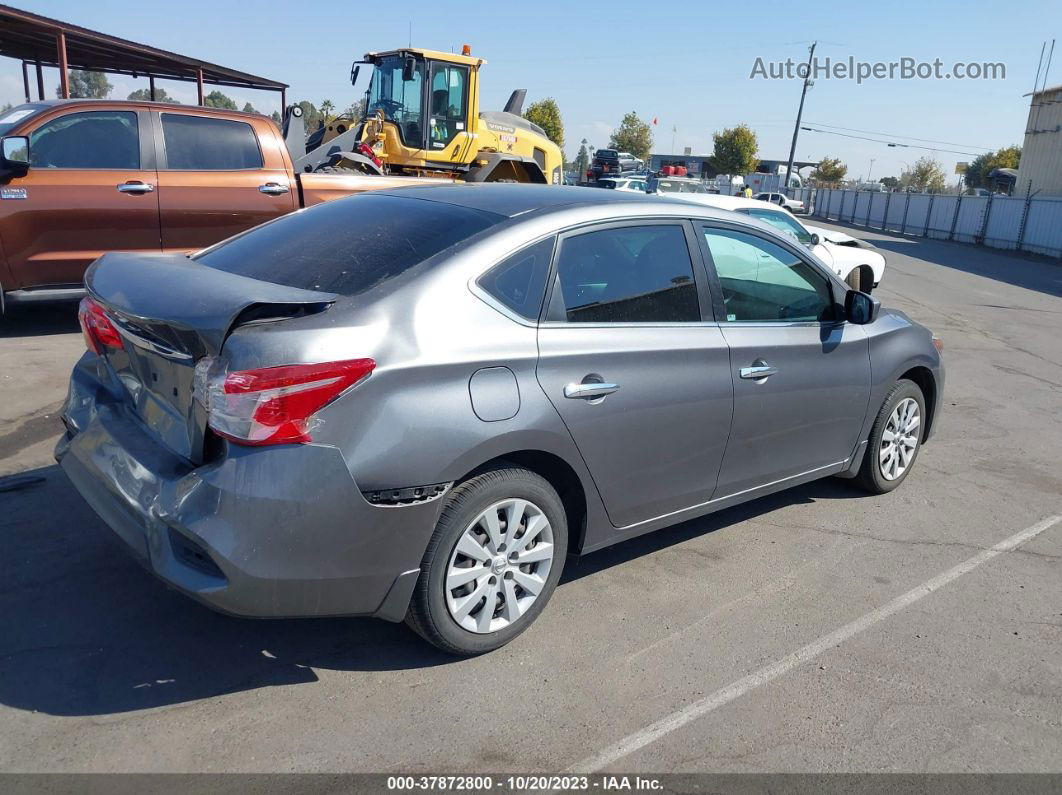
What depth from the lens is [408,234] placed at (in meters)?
3.66

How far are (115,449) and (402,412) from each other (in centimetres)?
117

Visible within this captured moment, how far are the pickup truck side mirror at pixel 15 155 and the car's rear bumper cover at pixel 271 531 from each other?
5.23 meters

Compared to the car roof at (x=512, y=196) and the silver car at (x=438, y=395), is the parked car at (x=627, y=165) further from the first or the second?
the silver car at (x=438, y=395)

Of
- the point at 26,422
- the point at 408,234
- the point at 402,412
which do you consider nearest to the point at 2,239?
the point at 26,422

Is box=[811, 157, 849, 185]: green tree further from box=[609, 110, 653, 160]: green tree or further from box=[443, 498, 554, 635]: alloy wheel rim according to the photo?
box=[443, 498, 554, 635]: alloy wheel rim

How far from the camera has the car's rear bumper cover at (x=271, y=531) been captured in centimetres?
284

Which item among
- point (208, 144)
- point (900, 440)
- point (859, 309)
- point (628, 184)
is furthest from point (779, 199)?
point (859, 309)

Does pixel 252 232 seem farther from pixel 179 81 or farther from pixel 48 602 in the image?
pixel 179 81

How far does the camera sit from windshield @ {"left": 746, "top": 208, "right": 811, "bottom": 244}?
444 inches

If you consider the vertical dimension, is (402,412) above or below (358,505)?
above

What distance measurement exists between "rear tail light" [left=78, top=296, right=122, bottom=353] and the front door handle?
178cm

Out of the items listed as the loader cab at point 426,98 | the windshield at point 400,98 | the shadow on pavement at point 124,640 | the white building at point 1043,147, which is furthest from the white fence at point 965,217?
the shadow on pavement at point 124,640

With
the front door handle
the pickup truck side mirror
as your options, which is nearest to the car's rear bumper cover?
the front door handle

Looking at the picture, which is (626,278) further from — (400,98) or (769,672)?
(400,98)
